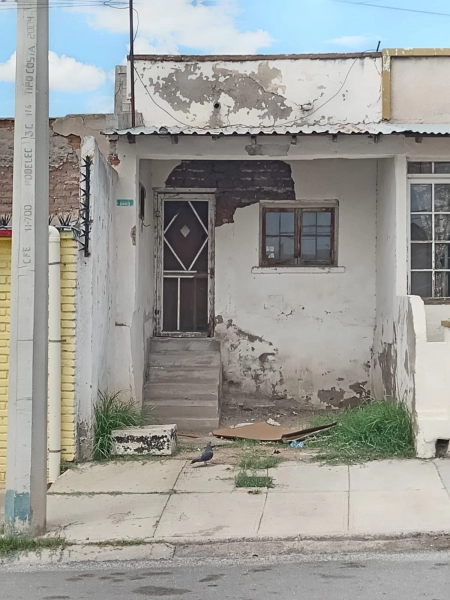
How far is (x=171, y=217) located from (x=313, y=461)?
4.58 m

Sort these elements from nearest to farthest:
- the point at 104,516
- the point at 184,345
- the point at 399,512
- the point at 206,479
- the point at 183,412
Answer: the point at 399,512, the point at 104,516, the point at 206,479, the point at 183,412, the point at 184,345

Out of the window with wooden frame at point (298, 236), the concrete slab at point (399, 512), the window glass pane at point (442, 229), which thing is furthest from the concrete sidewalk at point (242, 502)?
the window with wooden frame at point (298, 236)

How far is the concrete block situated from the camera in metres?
8.02

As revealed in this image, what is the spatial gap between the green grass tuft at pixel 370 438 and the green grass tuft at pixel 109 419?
212cm

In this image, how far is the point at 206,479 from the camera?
7.20m

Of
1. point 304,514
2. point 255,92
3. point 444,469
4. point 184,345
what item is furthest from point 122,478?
point 255,92

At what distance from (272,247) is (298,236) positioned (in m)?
0.41

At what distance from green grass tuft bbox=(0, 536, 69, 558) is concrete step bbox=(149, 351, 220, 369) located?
15.2ft

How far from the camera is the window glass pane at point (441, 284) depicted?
30.3 feet

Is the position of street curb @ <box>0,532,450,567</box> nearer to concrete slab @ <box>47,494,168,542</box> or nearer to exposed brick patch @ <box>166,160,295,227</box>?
concrete slab @ <box>47,494,168,542</box>

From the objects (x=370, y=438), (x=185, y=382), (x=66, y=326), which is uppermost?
(x=66, y=326)

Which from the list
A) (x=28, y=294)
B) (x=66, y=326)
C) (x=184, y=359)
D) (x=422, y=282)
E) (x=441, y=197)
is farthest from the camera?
(x=184, y=359)

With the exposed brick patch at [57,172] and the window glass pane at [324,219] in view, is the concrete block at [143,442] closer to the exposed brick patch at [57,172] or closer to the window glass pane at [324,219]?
the exposed brick patch at [57,172]

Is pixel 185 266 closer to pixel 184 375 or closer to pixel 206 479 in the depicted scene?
pixel 184 375
